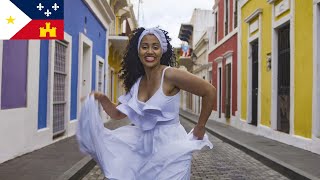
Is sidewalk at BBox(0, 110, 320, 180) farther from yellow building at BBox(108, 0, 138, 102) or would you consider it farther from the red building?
yellow building at BBox(108, 0, 138, 102)

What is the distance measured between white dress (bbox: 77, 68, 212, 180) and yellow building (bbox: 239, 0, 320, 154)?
6.77 meters

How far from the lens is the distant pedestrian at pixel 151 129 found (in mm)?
3053

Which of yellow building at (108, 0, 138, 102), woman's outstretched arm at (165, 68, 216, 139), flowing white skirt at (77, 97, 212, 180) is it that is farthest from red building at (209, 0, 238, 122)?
flowing white skirt at (77, 97, 212, 180)

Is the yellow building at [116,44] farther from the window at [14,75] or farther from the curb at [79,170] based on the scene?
the curb at [79,170]

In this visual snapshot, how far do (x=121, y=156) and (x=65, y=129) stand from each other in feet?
30.4

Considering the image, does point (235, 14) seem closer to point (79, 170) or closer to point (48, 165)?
point (48, 165)

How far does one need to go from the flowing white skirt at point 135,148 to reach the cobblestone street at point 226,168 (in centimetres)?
394

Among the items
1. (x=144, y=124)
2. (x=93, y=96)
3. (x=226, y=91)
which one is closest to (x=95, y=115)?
(x=93, y=96)

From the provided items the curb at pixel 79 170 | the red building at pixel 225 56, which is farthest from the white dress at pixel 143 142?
the red building at pixel 225 56

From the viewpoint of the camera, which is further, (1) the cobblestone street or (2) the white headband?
(1) the cobblestone street

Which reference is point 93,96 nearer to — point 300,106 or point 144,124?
point 144,124

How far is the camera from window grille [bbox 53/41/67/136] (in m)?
11.0

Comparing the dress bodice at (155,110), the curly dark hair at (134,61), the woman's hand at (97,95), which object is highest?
the curly dark hair at (134,61)

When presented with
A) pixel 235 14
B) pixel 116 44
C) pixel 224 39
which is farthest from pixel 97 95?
pixel 116 44
